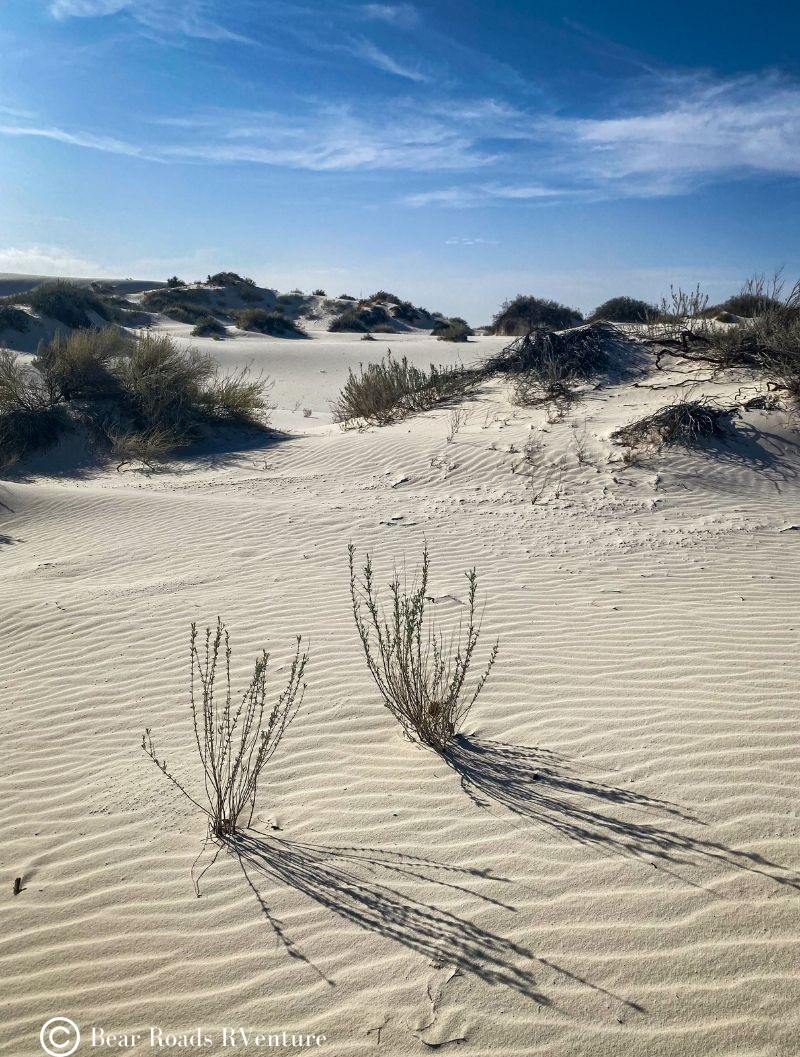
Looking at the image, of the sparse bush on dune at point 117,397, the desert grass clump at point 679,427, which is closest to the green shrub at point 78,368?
the sparse bush on dune at point 117,397

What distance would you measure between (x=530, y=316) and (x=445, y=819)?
2365cm

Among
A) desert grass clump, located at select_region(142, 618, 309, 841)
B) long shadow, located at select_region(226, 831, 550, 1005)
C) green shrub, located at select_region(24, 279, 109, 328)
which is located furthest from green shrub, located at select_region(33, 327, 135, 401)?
long shadow, located at select_region(226, 831, 550, 1005)

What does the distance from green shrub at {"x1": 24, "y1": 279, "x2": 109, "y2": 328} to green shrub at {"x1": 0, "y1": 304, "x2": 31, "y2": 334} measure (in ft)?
3.87

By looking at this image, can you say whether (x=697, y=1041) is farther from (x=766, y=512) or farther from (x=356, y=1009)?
(x=766, y=512)

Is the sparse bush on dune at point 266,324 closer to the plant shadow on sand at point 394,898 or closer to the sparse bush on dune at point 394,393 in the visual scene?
the sparse bush on dune at point 394,393

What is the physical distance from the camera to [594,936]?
9.00ft

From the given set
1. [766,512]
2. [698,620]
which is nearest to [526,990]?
[698,620]

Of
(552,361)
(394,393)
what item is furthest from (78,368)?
(552,361)

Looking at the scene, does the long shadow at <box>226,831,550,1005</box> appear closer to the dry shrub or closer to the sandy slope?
the sandy slope

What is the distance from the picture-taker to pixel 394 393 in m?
14.5

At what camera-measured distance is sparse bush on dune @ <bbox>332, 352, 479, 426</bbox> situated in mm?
14320

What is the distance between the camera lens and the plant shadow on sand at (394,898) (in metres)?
2.64

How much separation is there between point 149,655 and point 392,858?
291 cm

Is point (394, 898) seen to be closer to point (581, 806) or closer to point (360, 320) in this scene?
point (581, 806)
